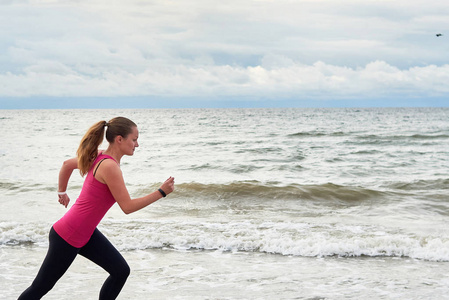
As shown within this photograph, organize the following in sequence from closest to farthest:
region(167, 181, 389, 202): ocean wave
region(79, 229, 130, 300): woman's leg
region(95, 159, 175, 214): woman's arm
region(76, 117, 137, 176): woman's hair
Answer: region(95, 159, 175, 214): woman's arm
region(76, 117, 137, 176): woman's hair
region(79, 229, 130, 300): woman's leg
region(167, 181, 389, 202): ocean wave

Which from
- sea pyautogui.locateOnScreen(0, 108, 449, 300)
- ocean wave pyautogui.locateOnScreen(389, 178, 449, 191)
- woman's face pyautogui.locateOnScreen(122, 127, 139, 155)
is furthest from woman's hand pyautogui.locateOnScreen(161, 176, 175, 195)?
ocean wave pyautogui.locateOnScreen(389, 178, 449, 191)

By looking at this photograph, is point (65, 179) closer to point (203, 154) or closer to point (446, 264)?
point (446, 264)

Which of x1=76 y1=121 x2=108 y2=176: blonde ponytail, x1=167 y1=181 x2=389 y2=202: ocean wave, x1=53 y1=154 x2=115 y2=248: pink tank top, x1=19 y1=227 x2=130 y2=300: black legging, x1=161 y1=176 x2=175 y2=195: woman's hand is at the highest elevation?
x1=76 y1=121 x2=108 y2=176: blonde ponytail

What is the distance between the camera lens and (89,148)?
340cm

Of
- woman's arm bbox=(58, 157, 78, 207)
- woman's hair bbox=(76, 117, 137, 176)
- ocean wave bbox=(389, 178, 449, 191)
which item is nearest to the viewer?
woman's hair bbox=(76, 117, 137, 176)

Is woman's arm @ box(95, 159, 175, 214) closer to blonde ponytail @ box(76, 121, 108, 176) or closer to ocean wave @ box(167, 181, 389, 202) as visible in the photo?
blonde ponytail @ box(76, 121, 108, 176)

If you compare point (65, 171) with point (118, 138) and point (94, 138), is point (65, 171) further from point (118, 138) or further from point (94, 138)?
point (118, 138)

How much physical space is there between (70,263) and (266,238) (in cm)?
488

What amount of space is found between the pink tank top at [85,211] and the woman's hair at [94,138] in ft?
0.17

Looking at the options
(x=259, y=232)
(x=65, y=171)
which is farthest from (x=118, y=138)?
(x=259, y=232)

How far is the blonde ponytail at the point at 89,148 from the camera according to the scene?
3400 millimetres

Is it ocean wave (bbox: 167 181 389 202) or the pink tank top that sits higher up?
the pink tank top

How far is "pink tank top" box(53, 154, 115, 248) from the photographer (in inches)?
133

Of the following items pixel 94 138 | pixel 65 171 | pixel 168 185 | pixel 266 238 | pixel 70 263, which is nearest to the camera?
pixel 168 185
